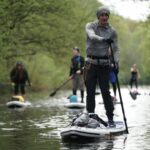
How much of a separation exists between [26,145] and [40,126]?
335cm

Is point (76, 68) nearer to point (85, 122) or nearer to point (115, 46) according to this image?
point (115, 46)

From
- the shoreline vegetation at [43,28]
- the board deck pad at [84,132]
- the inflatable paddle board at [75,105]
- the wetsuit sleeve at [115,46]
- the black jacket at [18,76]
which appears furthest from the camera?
the shoreline vegetation at [43,28]

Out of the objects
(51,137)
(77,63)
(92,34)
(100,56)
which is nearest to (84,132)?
(51,137)

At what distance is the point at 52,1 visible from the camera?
1308 inches

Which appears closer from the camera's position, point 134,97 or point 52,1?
point 134,97

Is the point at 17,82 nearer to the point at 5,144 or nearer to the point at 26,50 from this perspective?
the point at 26,50

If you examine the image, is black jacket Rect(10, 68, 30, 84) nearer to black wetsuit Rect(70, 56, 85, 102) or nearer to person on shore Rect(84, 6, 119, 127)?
black wetsuit Rect(70, 56, 85, 102)

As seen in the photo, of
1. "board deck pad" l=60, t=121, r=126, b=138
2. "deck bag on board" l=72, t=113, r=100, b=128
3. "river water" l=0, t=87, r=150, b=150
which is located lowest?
"river water" l=0, t=87, r=150, b=150

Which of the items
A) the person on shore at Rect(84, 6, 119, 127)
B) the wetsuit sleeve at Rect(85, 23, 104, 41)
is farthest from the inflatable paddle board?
the wetsuit sleeve at Rect(85, 23, 104, 41)

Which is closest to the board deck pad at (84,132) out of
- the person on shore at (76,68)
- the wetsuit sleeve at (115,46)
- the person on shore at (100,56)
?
the person on shore at (100,56)

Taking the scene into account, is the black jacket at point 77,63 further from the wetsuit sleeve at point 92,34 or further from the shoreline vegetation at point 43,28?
the wetsuit sleeve at point 92,34

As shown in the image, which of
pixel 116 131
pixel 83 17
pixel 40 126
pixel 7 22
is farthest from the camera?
pixel 83 17

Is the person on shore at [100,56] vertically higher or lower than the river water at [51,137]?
higher

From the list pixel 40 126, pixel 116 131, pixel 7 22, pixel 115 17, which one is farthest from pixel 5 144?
pixel 115 17
